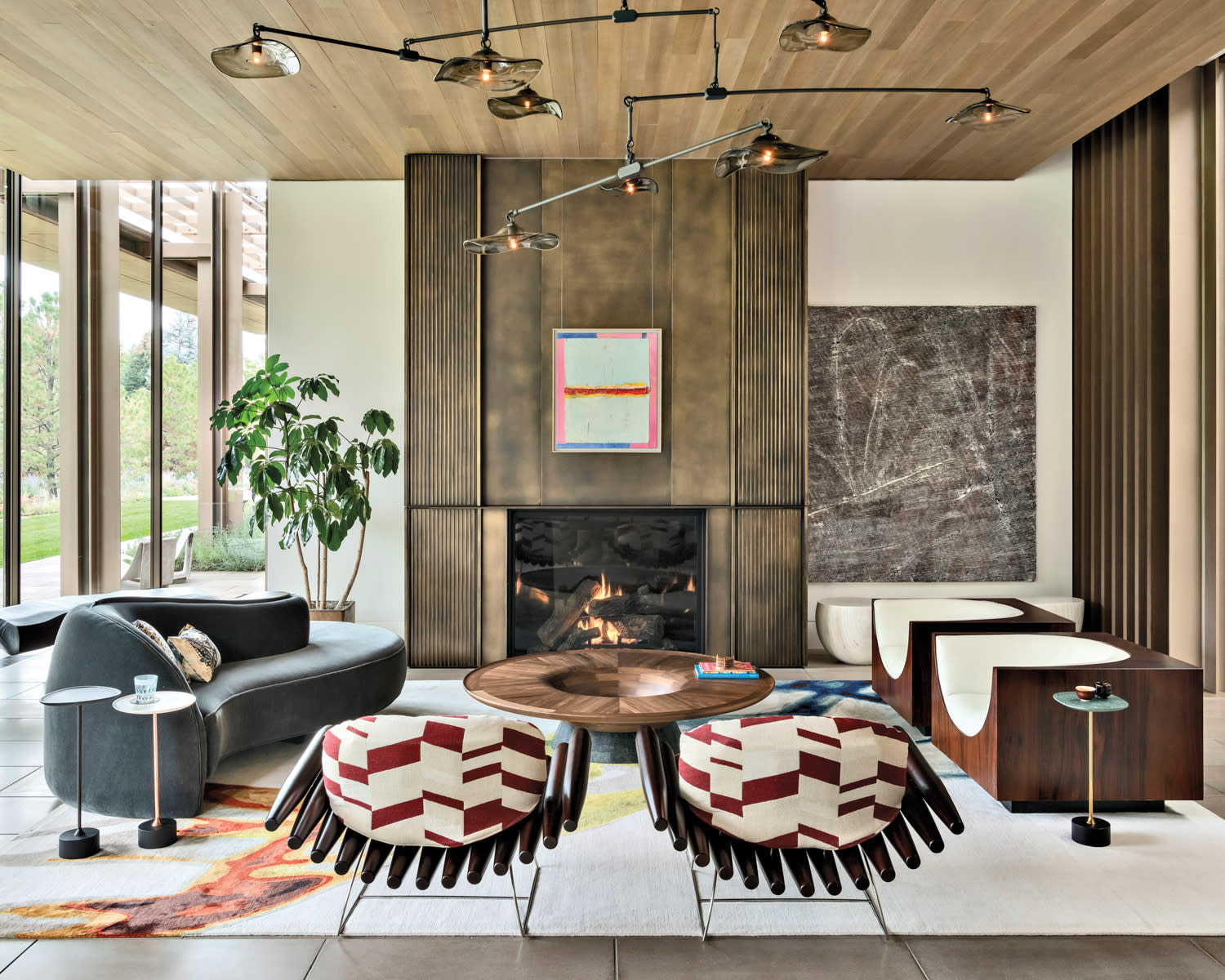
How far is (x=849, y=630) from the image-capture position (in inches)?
223

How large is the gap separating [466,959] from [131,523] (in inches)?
210

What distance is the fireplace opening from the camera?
18.7ft

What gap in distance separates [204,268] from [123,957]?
18.0ft

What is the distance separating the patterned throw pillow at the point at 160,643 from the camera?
11.0ft

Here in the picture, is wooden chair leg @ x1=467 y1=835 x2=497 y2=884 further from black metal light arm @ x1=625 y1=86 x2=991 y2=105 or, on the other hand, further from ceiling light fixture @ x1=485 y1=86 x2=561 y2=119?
black metal light arm @ x1=625 y1=86 x2=991 y2=105

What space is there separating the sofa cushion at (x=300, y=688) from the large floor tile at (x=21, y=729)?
1046 mm

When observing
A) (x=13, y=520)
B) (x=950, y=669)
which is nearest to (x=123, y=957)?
(x=950, y=669)

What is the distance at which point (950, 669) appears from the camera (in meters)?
3.82

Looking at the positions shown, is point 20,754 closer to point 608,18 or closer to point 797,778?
point 797,778

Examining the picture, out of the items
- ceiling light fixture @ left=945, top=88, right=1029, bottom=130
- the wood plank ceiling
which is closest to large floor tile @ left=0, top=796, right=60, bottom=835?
the wood plank ceiling

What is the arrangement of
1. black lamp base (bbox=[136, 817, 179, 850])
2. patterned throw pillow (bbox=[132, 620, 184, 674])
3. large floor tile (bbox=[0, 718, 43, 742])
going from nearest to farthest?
black lamp base (bbox=[136, 817, 179, 850])
patterned throw pillow (bbox=[132, 620, 184, 674])
large floor tile (bbox=[0, 718, 43, 742])

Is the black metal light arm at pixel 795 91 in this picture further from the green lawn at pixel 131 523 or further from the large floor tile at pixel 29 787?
the green lawn at pixel 131 523

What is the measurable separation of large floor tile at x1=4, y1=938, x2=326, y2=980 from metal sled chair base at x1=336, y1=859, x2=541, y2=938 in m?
0.10

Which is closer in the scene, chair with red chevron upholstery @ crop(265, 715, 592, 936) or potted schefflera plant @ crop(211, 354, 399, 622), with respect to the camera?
chair with red chevron upholstery @ crop(265, 715, 592, 936)
